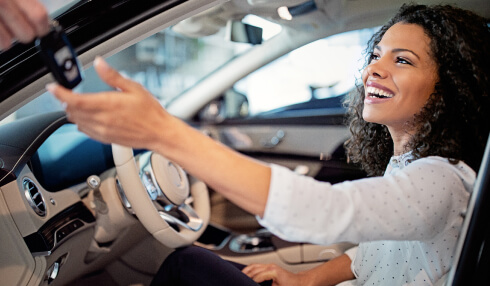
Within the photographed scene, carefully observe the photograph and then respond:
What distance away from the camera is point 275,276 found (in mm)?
1431

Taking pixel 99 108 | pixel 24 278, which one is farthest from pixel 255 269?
pixel 99 108

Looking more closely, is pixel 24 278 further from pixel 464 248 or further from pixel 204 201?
pixel 464 248

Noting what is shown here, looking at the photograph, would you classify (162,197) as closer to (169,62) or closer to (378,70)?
(378,70)

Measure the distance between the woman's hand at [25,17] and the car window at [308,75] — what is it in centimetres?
128

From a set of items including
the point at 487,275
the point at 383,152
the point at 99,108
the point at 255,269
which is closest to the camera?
the point at 99,108

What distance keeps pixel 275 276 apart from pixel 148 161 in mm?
551

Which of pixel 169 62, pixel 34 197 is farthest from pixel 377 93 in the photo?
pixel 169 62

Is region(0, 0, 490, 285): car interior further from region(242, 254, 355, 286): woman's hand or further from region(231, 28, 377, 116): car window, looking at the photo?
region(242, 254, 355, 286): woman's hand

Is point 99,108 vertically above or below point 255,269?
above

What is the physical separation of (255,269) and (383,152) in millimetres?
550

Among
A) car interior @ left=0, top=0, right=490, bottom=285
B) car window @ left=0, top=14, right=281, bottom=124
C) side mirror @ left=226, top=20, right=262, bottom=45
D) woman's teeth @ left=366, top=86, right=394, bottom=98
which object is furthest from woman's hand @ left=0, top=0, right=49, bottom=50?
car window @ left=0, top=14, right=281, bottom=124

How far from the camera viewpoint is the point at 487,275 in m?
0.83

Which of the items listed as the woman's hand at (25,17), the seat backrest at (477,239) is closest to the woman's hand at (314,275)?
the seat backrest at (477,239)

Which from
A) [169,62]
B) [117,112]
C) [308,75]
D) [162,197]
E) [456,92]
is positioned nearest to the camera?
[117,112]
